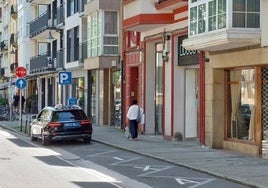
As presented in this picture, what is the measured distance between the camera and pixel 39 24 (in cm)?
4972

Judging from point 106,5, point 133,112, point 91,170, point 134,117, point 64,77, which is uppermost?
point 106,5

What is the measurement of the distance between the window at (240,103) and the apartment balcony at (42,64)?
2644 cm

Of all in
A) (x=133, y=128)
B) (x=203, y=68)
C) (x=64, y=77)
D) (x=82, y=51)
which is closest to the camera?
(x=203, y=68)

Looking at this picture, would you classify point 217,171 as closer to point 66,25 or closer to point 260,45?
point 260,45

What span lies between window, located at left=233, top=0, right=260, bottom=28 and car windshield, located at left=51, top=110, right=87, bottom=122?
815cm

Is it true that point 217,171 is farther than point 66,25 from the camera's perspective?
No

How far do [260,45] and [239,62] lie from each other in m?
1.42

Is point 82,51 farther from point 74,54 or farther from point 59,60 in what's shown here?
point 59,60

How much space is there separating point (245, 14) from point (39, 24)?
3438 centimetres

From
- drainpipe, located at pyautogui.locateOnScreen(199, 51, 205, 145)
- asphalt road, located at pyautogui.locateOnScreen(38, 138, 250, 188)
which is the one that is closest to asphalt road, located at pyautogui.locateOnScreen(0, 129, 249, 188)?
asphalt road, located at pyautogui.locateOnScreen(38, 138, 250, 188)

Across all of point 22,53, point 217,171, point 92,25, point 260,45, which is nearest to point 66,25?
point 92,25

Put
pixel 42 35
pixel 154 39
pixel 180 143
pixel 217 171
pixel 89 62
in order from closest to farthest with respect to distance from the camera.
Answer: pixel 217 171 → pixel 180 143 → pixel 154 39 → pixel 89 62 → pixel 42 35

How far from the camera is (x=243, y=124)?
19.1 metres

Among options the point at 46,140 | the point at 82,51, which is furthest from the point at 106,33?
the point at 46,140
